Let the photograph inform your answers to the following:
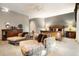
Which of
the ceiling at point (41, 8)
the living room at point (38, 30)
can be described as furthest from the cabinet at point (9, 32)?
the ceiling at point (41, 8)

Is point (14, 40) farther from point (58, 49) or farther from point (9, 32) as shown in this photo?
point (58, 49)

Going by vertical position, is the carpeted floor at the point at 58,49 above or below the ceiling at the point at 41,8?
below

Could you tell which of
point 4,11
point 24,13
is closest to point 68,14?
point 24,13

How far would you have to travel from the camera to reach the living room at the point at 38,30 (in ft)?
6.44

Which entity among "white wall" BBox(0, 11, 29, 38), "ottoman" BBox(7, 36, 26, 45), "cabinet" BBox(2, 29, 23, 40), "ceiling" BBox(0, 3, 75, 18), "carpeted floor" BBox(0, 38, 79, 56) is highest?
"ceiling" BBox(0, 3, 75, 18)

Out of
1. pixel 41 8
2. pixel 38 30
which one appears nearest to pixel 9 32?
pixel 38 30

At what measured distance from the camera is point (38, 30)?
2.02 metres

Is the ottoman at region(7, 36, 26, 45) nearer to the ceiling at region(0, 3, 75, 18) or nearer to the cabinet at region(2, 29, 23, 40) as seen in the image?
the cabinet at region(2, 29, 23, 40)

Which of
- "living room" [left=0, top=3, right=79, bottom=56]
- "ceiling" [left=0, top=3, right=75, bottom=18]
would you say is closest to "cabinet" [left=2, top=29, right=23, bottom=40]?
"living room" [left=0, top=3, right=79, bottom=56]

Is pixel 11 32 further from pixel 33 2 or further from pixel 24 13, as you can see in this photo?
pixel 33 2

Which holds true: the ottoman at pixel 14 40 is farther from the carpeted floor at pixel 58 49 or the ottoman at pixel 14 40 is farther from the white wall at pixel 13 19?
the white wall at pixel 13 19

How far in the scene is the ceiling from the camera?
1963mm

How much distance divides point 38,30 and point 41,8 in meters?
0.32

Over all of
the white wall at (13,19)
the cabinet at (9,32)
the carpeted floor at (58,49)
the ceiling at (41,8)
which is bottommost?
the carpeted floor at (58,49)
